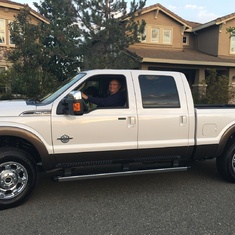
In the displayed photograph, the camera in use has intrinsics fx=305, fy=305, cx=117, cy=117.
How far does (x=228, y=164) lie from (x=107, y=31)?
11894 mm

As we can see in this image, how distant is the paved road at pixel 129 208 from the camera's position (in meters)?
3.63

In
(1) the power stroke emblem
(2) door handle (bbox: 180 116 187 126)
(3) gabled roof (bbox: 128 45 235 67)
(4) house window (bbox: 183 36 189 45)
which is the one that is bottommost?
(1) the power stroke emblem

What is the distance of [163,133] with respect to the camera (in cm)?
475

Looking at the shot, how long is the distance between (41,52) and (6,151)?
29.0 ft

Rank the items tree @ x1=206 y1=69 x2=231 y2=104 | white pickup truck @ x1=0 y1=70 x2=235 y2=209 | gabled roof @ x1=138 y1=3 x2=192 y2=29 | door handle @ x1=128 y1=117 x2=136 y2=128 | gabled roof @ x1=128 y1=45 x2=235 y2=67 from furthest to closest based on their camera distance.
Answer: gabled roof @ x1=138 y1=3 x2=192 y2=29, gabled roof @ x1=128 y1=45 x2=235 y2=67, tree @ x1=206 y1=69 x2=231 y2=104, door handle @ x1=128 y1=117 x2=136 y2=128, white pickup truck @ x1=0 y1=70 x2=235 y2=209

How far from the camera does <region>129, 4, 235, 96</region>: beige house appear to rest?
19.7 meters

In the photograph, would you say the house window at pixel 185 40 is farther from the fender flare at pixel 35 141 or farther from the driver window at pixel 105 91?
the fender flare at pixel 35 141

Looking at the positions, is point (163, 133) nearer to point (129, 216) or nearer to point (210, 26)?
point (129, 216)

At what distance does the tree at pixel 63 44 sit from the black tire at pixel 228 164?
923cm

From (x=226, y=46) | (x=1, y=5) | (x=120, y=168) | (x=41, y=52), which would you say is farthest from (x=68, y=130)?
(x=226, y=46)

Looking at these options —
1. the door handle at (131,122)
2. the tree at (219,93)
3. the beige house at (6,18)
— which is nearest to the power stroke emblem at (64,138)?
the door handle at (131,122)

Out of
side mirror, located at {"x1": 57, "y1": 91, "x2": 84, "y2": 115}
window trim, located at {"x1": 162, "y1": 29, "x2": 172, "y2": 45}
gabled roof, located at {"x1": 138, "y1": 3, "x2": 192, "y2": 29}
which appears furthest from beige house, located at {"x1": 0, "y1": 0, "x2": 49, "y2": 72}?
side mirror, located at {"x1": 57, "y1": 91, "x2": 84, "y2": 115}

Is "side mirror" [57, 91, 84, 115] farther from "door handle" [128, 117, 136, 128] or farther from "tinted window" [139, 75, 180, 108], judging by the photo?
"tinted window" [139, 75, 180, 108]

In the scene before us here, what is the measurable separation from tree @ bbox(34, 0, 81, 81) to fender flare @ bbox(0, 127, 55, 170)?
353 inches
